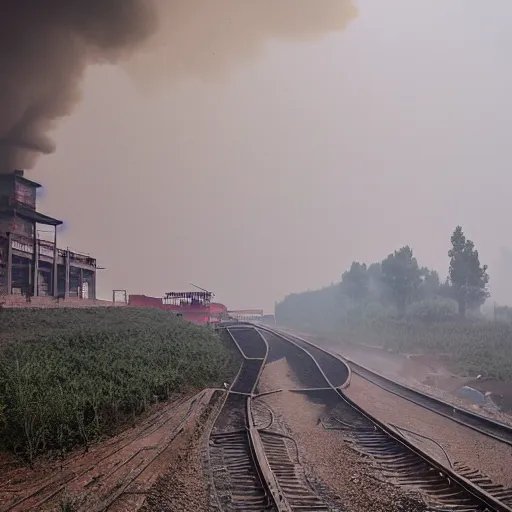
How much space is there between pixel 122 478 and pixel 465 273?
43.7 m

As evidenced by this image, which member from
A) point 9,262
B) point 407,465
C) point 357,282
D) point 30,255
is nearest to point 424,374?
point 407,465

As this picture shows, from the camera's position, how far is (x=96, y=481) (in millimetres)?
6605

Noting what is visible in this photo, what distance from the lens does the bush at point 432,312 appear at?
1633 inches

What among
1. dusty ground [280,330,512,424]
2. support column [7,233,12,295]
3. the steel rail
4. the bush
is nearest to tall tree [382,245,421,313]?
the bush

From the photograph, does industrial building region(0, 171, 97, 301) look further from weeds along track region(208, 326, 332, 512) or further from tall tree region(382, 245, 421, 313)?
tall tree region(382, 245, 421, 313)

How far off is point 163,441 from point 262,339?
2031 cm

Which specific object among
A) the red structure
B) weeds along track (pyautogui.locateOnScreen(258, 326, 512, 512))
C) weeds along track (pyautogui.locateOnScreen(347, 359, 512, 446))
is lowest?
weeds along track (pyautogui.locateOnScreen(347, 359, 512, 446))

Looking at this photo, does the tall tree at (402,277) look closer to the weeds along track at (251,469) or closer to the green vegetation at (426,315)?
the green vegetation at (426,315)

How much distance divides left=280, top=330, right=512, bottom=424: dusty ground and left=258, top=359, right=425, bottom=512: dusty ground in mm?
5593

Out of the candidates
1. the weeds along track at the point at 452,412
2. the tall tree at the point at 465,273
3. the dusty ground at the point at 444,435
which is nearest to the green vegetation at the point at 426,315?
the tall tree at the point at 465,273

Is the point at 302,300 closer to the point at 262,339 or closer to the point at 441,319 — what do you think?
the point at 441,319

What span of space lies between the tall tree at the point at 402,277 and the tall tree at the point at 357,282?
8.34 m

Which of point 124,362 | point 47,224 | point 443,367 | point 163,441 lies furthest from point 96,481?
point 47,224

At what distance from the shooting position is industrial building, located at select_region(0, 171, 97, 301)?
25.2 m
